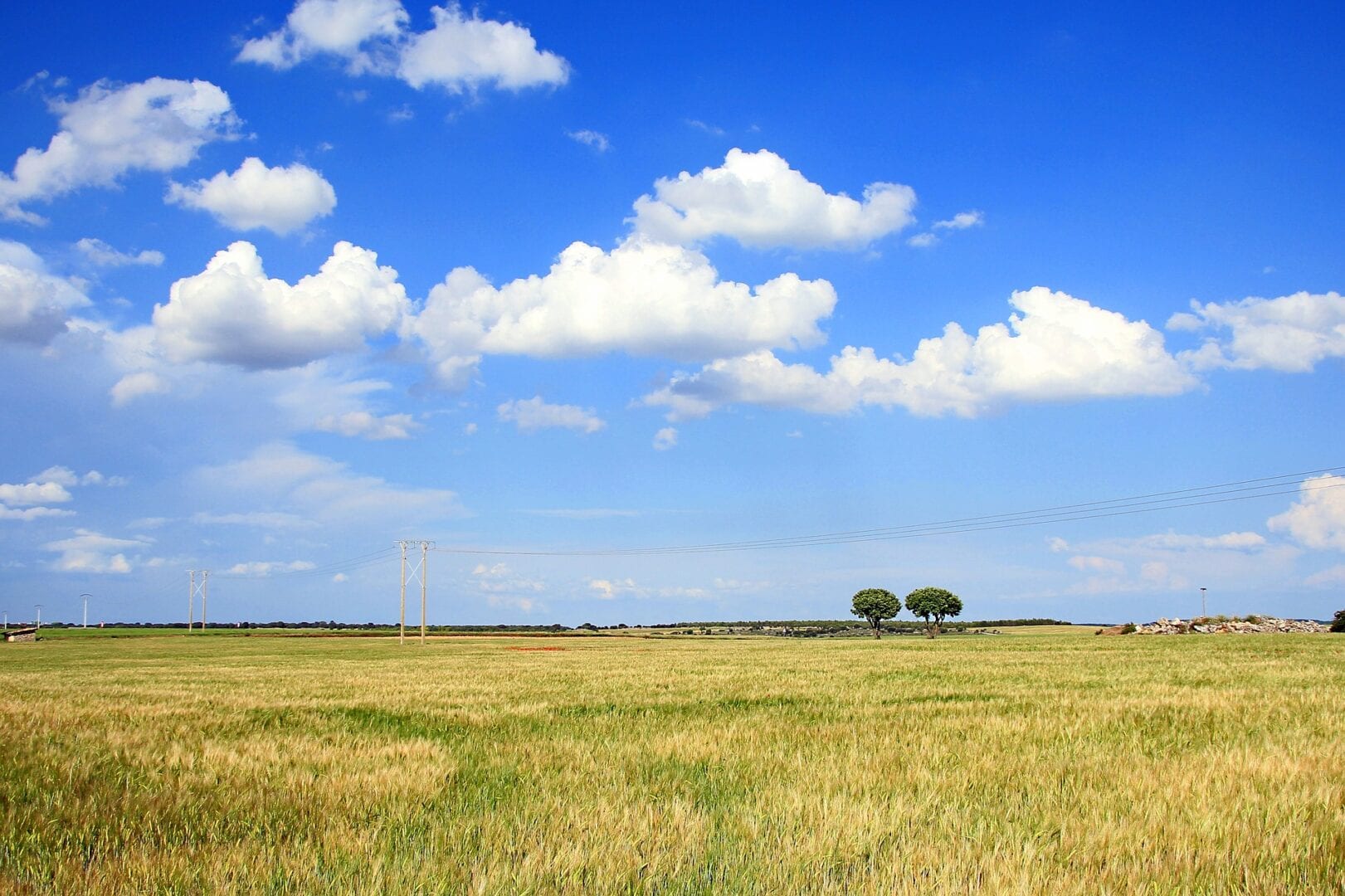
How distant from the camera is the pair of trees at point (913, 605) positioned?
156875 mm

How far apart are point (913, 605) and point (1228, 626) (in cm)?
8177

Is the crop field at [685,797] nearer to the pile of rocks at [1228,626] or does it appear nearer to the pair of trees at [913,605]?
the pile of rocks at [1228,626]

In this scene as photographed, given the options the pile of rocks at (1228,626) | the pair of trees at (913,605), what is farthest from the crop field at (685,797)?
the pair of trees at (913,605)

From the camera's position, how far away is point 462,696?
16.8 meters

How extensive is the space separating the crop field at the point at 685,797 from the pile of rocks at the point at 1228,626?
7090cm

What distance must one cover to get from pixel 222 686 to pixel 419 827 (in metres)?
18.2

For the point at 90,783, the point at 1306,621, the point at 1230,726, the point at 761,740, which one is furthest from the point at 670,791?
the point at 1306,621

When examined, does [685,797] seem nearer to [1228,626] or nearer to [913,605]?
[1228,626]

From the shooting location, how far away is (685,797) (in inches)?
273

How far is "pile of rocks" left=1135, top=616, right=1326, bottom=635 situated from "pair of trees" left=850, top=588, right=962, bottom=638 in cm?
7371

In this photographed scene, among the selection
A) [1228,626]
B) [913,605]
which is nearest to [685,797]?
[1228,626]

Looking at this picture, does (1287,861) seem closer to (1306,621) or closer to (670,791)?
(670,791)

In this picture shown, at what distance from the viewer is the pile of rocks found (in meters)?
75.5

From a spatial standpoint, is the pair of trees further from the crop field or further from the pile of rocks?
the crop field
